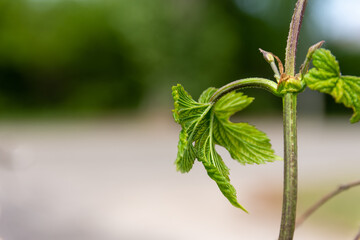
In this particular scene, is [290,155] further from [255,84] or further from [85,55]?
[85,55]

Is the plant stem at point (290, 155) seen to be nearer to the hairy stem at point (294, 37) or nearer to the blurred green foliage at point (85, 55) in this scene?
the hairy stem at point (294, 37)

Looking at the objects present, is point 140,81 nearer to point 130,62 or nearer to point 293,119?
point 130,62

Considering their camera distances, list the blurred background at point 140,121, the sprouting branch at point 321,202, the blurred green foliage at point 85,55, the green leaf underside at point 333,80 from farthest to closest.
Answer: the blurred green foliage at point 85,55 → the blurred background at point 140,121 → the sprouting branch at point 321,202 → the green leaf underside at point 333,80

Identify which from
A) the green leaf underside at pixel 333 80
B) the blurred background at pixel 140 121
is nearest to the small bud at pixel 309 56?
the green leaf underside at pixel 333 80

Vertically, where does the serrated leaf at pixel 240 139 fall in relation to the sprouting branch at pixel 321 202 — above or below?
above

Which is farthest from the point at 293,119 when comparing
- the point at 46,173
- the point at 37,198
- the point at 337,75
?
the point at 46,173

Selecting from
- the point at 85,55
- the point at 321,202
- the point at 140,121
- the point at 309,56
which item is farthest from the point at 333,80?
the point at 85,55

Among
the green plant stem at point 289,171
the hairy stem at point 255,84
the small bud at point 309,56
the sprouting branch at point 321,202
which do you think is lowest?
the green plant stem at point 289,171
